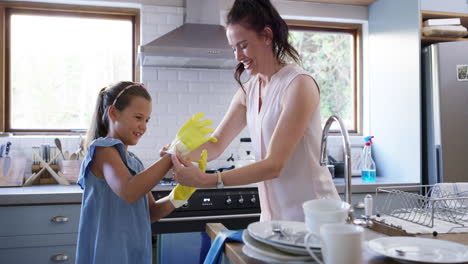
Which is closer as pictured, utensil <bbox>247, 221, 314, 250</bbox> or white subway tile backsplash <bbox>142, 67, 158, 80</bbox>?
utensil <bbox>247, 221, 314, 250</bbox>

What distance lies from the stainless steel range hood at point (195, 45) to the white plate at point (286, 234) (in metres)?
1.88

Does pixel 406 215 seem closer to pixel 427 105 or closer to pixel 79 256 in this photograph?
pixel 79 256

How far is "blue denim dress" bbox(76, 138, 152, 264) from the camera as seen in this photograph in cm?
142

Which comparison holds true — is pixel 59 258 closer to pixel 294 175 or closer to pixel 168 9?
pixel 294 175

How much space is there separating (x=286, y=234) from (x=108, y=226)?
666 millimetres

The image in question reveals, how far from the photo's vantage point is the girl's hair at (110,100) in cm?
153

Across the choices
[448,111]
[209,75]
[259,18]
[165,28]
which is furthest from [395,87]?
[259,18]

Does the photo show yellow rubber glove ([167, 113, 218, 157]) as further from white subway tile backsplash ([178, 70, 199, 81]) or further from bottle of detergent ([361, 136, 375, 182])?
bottle of detergent ([361, 136, 375, 182])

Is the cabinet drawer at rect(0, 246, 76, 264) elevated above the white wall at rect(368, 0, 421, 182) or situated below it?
below

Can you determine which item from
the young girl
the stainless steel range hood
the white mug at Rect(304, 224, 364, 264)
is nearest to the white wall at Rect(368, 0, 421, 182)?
the stainless steel range hood

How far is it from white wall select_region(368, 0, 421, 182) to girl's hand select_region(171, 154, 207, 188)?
93.6 inches

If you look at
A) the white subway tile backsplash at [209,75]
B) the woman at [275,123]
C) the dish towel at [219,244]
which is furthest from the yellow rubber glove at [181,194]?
the white subway tile backsplash at [209,75]

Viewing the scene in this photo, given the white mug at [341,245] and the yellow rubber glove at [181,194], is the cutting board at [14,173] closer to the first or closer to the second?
the yellow rubber glove at [181,194]

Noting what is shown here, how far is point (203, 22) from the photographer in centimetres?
327
